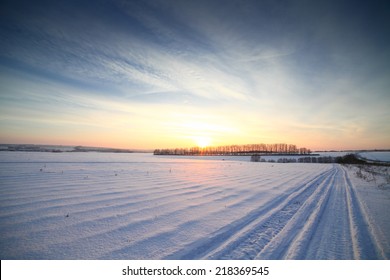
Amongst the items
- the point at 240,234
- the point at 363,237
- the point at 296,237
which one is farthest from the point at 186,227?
the point at 363,237

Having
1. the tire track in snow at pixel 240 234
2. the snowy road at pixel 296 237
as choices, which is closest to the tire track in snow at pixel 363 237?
the snowy road at pixel 296 237

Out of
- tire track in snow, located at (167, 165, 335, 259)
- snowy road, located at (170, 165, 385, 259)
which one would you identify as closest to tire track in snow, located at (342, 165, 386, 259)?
snowy road, located at (170, 165, 385, 259)

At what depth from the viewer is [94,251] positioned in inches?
150

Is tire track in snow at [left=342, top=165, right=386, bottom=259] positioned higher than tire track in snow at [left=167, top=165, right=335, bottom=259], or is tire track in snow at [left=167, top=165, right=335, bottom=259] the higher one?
tire track in snow at [left=342, top=165, right=386, bottom=259]

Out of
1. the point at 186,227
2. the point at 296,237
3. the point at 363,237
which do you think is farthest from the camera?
the point at 186,227

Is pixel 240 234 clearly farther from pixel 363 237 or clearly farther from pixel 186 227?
pixel 363 237

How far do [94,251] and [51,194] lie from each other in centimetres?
568

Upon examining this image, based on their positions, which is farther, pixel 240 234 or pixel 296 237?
pixel 240 234

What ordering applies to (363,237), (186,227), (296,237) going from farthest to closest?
(186,227) < (363,237) < (296,237)

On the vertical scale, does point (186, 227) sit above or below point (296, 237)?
below

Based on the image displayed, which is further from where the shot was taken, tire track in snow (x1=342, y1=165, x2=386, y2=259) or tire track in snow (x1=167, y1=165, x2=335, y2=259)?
tire track in snow (x1=342, y1=165, x2=386, y2=259)

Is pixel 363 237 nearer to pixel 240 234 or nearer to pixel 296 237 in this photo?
pixel 296 237

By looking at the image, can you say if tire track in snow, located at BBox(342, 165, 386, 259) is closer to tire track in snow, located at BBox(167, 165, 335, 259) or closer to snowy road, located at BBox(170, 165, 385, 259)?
snowy road, located at BBox(170, 165, 385, 259)
